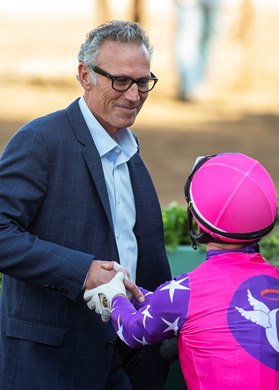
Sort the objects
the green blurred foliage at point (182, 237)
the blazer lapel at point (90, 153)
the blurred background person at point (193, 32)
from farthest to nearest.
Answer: the blurred background person at point (193, 32) → the green blurred foliage at point (182, 237) → the blazer lapel at point (90, 153)

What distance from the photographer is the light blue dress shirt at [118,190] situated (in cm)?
357

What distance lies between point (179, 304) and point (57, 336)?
766mm

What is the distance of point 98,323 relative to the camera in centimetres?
350

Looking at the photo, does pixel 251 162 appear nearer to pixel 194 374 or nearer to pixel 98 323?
pixel 194 374

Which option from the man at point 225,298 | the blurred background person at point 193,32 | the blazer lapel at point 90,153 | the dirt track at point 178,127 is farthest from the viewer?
the blurred background person at point 193,32

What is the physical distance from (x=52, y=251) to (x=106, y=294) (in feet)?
1.03

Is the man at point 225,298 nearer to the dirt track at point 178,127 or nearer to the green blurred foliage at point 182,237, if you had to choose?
the green blurred foliage at point 182,237

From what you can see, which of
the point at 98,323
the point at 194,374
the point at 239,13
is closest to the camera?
the point at 194,374

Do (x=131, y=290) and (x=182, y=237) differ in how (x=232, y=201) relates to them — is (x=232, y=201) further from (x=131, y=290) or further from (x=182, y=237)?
(x=182, y=237)

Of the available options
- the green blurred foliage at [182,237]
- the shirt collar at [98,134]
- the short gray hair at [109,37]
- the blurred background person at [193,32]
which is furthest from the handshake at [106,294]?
the blurred background person at [193,32]

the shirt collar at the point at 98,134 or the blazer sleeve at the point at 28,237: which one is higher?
the shirt collar at the point at 98,134

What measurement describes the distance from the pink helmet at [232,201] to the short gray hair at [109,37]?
2.66ft

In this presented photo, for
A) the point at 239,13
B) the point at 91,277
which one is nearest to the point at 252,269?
the point at 91,277

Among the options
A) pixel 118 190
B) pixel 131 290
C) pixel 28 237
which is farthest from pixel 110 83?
pixel 131 290
